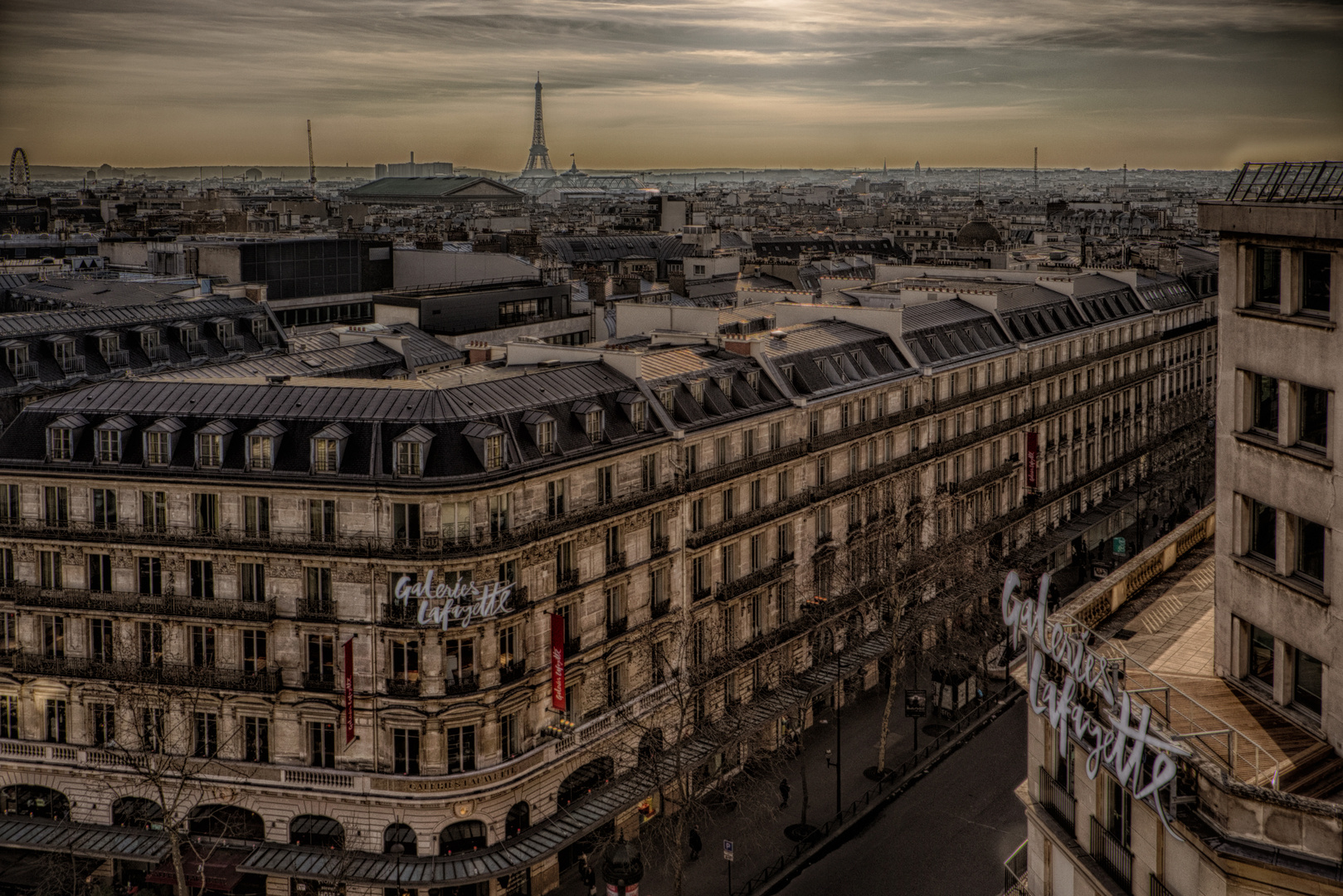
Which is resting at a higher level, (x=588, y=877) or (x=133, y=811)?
(x=133, y=811)

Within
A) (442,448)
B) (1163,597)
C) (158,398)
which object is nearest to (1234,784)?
(1163,597)

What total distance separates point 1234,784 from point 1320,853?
74.6 inches

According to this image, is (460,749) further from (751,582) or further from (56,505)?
(56,505)

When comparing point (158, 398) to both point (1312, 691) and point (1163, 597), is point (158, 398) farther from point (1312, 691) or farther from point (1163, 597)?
point (1312, 691)

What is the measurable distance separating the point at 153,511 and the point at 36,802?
1534cm

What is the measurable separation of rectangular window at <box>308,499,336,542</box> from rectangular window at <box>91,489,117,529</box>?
31.6ft

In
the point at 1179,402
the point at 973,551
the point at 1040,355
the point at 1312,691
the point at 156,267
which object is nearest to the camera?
the point at 1312,691

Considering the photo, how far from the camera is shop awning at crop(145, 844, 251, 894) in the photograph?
198ft

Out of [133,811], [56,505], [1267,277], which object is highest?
[1267,277]

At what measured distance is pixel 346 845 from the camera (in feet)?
200

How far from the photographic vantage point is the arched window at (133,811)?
64188 mm

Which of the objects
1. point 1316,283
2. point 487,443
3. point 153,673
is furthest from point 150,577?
point 1316,283

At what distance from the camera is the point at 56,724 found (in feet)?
211

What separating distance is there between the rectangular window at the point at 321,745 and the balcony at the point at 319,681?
1.66 meters
